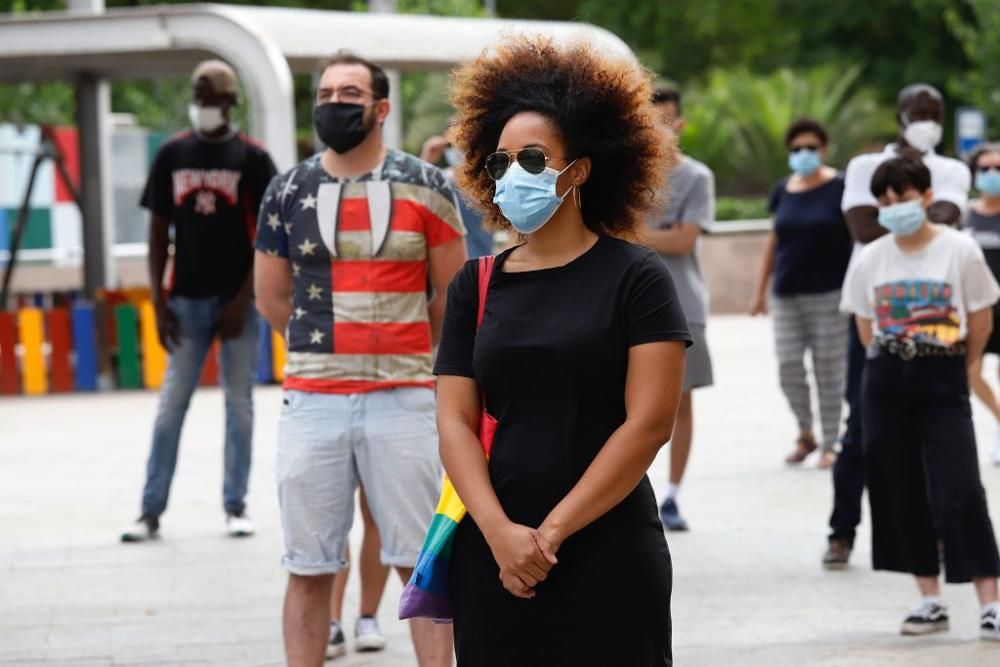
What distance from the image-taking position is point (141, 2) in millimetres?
41000

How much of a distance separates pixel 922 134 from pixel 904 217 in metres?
1.51

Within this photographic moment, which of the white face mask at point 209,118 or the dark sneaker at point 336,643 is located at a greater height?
the white face mask at point 209,118

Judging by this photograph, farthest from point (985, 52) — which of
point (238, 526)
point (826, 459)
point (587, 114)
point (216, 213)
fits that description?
point (587, 114)

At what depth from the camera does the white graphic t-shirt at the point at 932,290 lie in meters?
6.78

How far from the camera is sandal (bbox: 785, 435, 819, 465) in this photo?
11.0 metres

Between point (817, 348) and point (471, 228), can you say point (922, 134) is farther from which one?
point (817, 348)

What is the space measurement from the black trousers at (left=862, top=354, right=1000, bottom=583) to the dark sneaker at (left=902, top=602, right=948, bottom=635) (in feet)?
0.39

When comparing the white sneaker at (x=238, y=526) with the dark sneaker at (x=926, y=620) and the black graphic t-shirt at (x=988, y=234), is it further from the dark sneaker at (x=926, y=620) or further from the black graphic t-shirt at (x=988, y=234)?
the black graphic t-shirt at (x=988, y=234)

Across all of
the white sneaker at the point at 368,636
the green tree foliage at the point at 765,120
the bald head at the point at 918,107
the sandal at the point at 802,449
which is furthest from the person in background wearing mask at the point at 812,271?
the green tree foliage at the point at 765,120

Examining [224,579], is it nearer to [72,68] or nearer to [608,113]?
[608,113]

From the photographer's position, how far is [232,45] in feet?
51.9

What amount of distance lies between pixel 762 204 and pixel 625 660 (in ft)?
82.0

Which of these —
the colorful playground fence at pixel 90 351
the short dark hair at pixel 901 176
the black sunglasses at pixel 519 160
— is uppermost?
the black sunglasses at pixel 519 160

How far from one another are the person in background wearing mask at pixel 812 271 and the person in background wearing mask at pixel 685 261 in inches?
63.7
